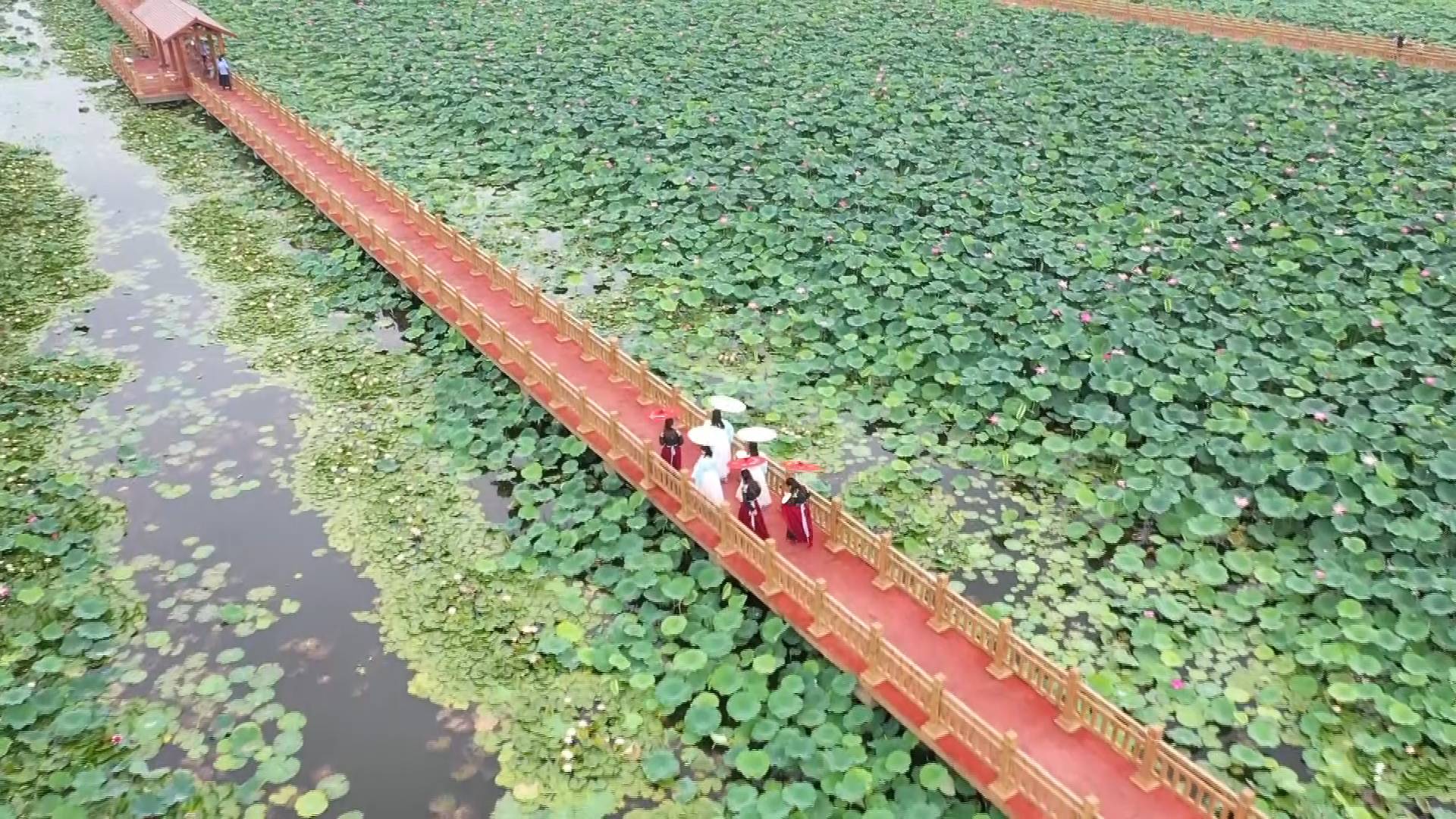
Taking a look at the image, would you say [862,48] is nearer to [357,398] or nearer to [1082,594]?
[357,398]

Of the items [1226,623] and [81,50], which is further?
→ [81,50]

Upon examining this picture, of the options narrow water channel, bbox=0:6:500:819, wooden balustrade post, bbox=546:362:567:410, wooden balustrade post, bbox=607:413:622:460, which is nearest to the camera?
narrow water channel, bbox=0:6:500:819

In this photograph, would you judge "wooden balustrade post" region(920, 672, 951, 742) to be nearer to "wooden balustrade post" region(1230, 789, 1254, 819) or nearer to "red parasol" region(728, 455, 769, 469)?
"wooden balustrade post" region(1230, 789, 1254, 819)

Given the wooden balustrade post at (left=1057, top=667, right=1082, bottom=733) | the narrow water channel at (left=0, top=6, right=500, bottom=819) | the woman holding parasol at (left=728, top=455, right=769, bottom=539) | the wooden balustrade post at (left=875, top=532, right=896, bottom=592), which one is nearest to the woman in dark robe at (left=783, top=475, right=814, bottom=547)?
the woman holding parasol at (left=728, top=455, right=769, bottom=539)

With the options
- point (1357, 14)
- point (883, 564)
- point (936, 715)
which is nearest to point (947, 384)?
point (883, 564)

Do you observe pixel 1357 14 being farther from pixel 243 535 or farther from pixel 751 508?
pixel 243 535

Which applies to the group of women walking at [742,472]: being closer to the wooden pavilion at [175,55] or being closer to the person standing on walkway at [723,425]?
the person standing on walkway at [723,425]

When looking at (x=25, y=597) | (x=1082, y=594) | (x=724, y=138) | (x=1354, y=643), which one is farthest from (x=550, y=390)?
(x=724, y=138)

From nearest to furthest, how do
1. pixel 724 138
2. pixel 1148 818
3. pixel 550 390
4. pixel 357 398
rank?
1. pixel 1148 818
2. pixel 550 390
3. pixel 357 398
4. pixel 724 138
